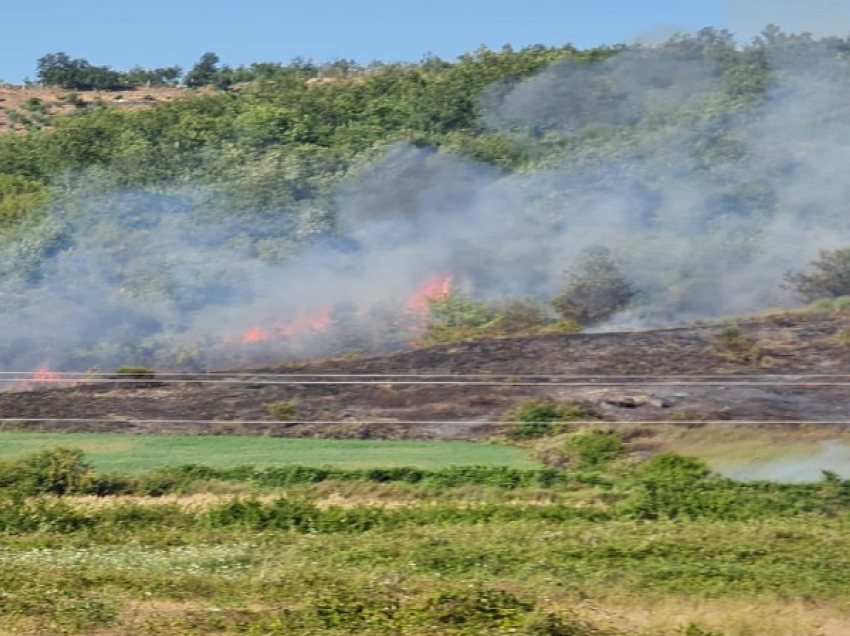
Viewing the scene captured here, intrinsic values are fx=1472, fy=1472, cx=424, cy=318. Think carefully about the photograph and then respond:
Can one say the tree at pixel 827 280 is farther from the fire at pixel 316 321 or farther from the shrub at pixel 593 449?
the shrub at pixel 593 449

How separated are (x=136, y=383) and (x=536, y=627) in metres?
18.4

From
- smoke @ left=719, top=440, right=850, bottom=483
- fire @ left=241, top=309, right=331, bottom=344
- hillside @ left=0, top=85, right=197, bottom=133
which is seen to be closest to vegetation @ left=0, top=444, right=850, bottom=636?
smoke @ left=719, top=440, right=850, bottom=483

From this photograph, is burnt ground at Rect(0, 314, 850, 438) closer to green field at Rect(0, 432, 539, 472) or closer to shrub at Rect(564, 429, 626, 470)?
green field at Rect(0, 432, 539, 472)

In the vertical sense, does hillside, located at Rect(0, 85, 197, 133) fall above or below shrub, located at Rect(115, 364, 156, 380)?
above

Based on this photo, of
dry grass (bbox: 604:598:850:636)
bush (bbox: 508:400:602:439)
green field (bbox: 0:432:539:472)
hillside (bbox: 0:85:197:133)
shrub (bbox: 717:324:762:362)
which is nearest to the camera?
dry grass (bbox: 604:598:850:636)

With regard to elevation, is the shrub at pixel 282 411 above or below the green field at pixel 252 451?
above

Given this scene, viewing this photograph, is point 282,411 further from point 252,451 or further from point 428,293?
point 428,293

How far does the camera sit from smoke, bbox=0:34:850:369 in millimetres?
35312

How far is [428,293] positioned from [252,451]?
1564 centimetres

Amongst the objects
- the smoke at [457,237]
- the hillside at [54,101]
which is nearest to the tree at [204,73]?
the hillside at [54,101]

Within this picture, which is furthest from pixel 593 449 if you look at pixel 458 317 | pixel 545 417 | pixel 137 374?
pixel 458 317

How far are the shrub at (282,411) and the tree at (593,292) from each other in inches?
449

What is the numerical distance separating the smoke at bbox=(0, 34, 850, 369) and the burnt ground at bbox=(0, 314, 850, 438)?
534cm

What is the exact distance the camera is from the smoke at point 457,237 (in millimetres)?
35312
